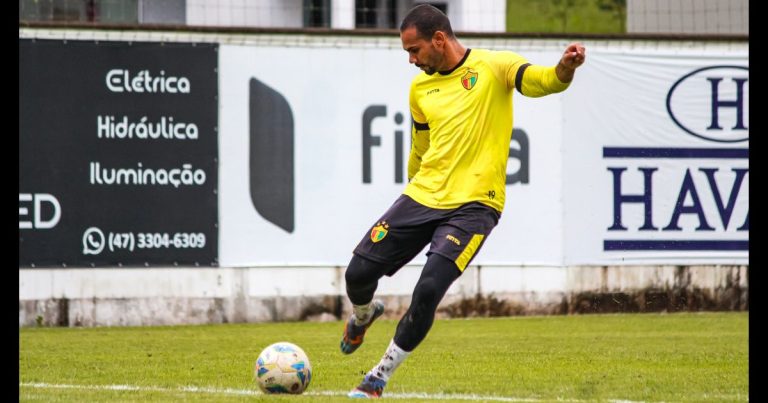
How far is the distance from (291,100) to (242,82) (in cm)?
63

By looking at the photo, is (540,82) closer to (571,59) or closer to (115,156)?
(571,59)

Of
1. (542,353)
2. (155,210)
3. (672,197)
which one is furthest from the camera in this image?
(672,197)

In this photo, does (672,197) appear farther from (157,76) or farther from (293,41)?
(157,76)

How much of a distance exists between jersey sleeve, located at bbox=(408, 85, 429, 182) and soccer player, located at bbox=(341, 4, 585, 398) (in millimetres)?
64

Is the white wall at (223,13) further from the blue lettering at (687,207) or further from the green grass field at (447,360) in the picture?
the blue lettering at (687,207)

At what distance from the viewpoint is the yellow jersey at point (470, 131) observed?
8.29m

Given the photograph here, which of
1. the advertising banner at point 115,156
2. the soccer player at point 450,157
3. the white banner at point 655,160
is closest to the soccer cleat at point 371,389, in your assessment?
the soccer player at point 450,157

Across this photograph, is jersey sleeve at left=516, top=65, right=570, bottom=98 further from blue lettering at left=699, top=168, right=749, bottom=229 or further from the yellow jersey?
blue lettering at left=699, top=168, right=749, bottom=229

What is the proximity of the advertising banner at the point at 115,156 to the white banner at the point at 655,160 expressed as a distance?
15.0ft

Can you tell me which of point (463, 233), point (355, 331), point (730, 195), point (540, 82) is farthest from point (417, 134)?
point (730, 195)

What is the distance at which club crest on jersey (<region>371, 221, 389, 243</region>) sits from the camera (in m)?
8.40

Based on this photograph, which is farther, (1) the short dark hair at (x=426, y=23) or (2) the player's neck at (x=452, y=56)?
(2) the player's neck at (x=452, y=56)

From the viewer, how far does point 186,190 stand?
15234 millimetres

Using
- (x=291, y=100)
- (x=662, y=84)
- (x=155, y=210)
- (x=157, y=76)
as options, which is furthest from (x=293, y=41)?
(x=662, y=84)
